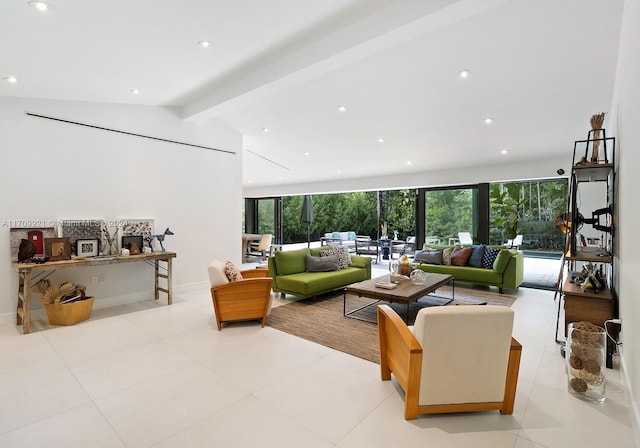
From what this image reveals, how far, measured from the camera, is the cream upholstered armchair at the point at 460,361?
Result: 6.64 ft

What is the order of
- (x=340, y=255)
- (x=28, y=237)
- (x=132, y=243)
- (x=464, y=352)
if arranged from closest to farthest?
(x=464, y=352) → (x=28, y=237) → (x=132, y=243) → (x=340, y=255)

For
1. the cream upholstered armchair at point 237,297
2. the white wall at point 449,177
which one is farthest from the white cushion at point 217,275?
the white wall at point 449,177

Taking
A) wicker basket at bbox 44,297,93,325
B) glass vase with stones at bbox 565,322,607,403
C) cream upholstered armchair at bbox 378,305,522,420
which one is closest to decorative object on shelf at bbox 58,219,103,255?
wicker basket at bbox 44,297,93,325

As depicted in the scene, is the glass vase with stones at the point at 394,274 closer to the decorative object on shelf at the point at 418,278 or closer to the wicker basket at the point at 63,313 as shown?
the decorative object on shelf at the point at 418,278

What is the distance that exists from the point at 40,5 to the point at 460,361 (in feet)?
12.3

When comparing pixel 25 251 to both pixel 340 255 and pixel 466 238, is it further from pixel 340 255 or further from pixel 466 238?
pixel 466 238

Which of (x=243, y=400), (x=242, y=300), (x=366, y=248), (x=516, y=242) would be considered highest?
(x=516, y=242)

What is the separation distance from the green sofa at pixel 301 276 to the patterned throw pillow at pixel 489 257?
2111mm

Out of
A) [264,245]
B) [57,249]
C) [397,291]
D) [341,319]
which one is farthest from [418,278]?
[264,245]

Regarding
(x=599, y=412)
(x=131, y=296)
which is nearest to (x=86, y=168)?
(x=131, y=296)

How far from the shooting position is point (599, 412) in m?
2.23

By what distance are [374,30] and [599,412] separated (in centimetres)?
328

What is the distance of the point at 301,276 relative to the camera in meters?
5.11

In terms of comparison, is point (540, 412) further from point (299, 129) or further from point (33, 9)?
point (299, 129)
